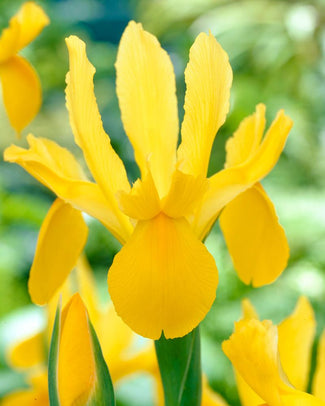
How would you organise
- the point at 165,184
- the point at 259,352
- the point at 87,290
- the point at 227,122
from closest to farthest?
the point at 259,352 < the point at 165,184 < the point at 87,290 < the point at 227,122

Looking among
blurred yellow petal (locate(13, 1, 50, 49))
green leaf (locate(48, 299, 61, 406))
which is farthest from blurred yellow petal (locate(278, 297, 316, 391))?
blurred yellow petal (locate(13, 1, 50, 49))

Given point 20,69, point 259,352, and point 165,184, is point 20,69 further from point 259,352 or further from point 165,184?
point 259,352

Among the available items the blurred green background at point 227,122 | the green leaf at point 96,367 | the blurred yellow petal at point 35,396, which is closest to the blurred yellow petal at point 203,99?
the green leaf at point 96,367

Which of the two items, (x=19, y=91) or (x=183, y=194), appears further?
(x=19, y=91)

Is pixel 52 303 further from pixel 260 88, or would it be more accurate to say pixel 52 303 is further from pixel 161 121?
pixel 260 88

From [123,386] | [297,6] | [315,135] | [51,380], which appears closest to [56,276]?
[51,380]

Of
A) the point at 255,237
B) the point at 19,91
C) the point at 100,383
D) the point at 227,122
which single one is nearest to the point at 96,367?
the point at 100,383
